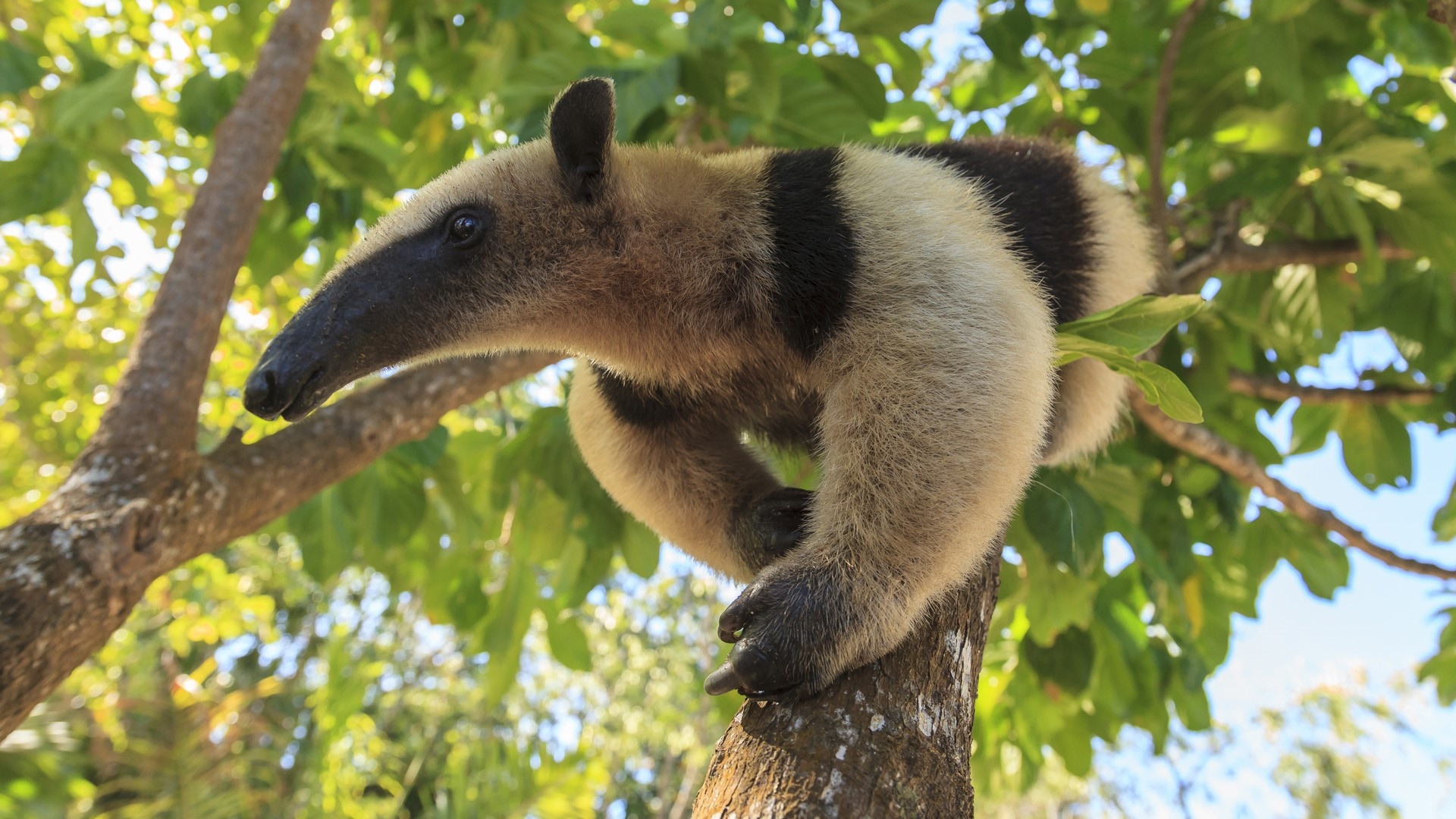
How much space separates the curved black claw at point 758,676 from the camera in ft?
5.20

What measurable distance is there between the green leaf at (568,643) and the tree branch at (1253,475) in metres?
2.26

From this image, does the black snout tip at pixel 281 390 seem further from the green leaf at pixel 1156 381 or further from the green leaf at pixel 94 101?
the green leaf at pixel 94 101

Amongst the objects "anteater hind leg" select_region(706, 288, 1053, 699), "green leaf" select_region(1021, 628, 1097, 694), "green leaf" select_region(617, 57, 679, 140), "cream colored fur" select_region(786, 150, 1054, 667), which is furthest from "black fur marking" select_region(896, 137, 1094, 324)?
"green leaf" select_region(1021, 628, 1097, 694)

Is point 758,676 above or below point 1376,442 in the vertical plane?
above

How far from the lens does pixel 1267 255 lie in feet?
12.2

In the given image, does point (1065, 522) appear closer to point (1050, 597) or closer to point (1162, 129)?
point (1050, 597)

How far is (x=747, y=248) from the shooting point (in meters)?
2.09

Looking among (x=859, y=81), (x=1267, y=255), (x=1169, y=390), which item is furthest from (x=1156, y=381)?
(x=1267, y=255)

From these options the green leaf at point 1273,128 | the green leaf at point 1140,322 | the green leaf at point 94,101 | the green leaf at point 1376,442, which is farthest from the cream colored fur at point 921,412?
the green leaf at point 1376,442

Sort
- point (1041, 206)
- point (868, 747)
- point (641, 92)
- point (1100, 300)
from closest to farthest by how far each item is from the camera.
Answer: point (868, 747) → point (1041, 206) → point (1100, 300) → point (641, 92)

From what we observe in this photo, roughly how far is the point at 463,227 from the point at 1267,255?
3.15 meters

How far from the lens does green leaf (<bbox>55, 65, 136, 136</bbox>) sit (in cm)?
307

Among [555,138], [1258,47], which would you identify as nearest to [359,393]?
[555,138]

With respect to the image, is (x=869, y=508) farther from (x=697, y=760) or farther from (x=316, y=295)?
(x=697, y=760)
